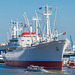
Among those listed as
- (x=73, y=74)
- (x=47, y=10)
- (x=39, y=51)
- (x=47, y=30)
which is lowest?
(x=73, y=74)

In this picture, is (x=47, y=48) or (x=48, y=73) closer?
(x=48, y=73)

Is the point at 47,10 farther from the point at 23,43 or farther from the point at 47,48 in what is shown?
→ the point at 23,43

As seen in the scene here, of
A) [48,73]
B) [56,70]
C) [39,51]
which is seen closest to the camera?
[48,73]

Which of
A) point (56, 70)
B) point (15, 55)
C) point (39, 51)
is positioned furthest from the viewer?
point (15, 55)

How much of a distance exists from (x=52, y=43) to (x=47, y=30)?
19.9 feet

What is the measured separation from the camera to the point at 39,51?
7581 cm

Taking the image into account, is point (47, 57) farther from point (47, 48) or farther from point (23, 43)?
point (23, 43)

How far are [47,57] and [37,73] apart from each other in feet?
30.0

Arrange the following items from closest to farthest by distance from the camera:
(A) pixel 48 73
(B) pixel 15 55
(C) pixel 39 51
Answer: (A) pixel 48 73
(C) pixel 39 51
(B) pixel 15 55

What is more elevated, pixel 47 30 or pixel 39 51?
pixel 47 30

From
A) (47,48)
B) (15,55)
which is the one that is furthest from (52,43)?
(15,55)

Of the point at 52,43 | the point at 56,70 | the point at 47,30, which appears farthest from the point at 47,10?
the point at 56,70

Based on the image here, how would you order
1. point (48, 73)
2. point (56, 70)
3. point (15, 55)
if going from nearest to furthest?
point (48, 73), point (56, 70), point (15, 55)

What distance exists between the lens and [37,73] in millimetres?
65562
